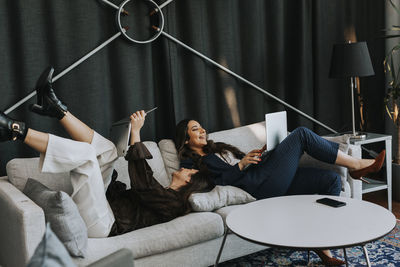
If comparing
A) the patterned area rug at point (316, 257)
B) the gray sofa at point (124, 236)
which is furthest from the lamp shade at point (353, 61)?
the gray sofa at point (124, 236)

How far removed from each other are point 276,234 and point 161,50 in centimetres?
172

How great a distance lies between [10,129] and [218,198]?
3.66 feet

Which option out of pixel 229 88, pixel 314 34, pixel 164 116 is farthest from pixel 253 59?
pixel 164 116

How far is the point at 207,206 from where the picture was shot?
8.05 ft

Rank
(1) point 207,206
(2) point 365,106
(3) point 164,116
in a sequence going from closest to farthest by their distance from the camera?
1. (1) point 207,206
2. (3) point 164,116
3. (2) point 365,106

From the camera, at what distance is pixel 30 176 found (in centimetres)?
238

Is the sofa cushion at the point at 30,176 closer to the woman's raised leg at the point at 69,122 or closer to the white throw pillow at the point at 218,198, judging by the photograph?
the woman's raised leg at the point at 69,122

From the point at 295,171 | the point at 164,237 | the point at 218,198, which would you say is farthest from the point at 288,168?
the point at 164,237

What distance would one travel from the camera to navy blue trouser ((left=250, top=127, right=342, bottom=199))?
2.69m

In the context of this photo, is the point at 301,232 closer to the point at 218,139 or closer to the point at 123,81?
the point at 218,139

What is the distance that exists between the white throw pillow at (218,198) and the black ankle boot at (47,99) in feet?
2.70

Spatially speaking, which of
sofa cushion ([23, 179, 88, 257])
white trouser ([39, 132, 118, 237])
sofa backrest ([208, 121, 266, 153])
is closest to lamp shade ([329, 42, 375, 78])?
sofa backrest ([208, 121, 266, 153])

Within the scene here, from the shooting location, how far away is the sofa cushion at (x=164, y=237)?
2104 millimetres

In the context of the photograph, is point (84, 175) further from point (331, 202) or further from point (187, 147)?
point (331, 202)
